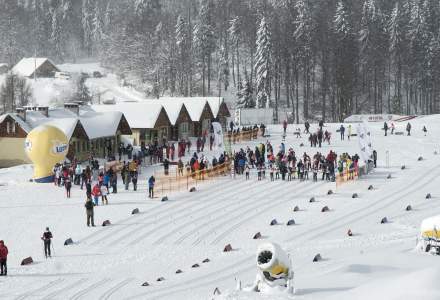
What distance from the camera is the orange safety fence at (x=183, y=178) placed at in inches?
1415

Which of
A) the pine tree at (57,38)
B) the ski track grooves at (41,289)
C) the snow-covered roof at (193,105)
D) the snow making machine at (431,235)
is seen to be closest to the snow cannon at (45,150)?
the ski track grooves at (41,289)

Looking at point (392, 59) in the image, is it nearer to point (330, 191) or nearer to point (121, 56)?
point (121, 56)

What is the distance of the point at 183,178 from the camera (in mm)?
38125

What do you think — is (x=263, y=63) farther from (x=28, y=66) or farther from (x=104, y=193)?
(x=104, y=193)

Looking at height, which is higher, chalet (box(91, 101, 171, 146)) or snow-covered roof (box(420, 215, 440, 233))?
chalet (box(91, 101, 171, 146))

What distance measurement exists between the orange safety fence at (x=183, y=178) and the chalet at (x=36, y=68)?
74249 millimetres

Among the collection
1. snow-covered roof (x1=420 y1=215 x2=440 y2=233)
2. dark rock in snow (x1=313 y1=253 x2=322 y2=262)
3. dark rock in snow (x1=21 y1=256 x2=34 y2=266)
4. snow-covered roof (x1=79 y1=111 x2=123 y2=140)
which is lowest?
dark rock in snow (x1=21 y1=256 x2=34 y2=266)

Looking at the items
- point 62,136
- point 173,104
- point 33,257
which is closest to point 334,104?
point 173,104

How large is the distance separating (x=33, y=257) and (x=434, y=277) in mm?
15627

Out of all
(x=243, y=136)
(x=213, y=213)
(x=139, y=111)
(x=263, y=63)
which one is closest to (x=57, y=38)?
(x=263, y=63)

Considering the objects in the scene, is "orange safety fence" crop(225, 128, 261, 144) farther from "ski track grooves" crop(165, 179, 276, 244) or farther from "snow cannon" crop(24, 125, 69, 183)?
"ski track grooves" crop(165, 179, 276, 244)

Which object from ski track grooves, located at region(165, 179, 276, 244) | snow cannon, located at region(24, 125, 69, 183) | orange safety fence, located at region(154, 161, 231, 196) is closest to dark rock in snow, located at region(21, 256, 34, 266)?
ski track grooves, located at region(165, 179, 276, 244)

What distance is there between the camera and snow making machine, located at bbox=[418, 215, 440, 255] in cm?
1930

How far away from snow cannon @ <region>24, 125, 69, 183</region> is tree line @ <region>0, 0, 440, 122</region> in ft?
142
